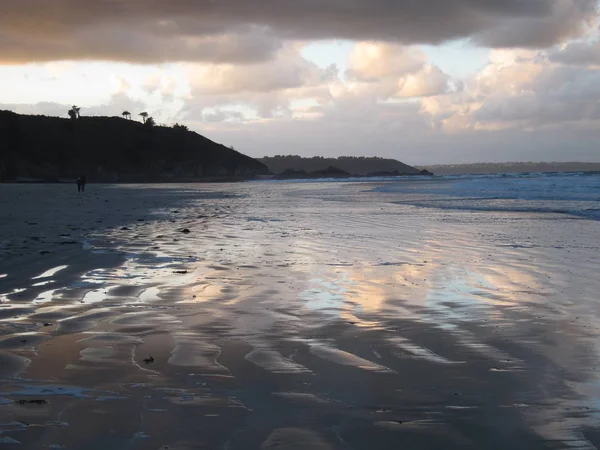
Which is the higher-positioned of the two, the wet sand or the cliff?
the cliff

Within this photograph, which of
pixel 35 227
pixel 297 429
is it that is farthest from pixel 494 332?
pixel 35 227

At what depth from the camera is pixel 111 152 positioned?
531ft

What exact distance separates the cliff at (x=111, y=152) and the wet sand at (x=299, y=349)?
12169 centimetres

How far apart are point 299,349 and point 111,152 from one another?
16472 cm

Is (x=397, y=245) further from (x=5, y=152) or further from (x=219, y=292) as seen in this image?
(x=5, y=152)

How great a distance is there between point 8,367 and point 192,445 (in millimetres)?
2295

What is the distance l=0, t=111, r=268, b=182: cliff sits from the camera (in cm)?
14262

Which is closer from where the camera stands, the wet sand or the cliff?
the wet sand

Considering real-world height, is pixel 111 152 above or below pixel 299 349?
above

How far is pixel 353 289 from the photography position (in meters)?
8.83

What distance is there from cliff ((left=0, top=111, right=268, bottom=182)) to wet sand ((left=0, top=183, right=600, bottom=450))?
121686mm

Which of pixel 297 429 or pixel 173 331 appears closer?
pixel 297 429

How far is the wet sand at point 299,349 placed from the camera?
3.81m

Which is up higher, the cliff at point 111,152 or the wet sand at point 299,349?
the cliff at point 111,152
